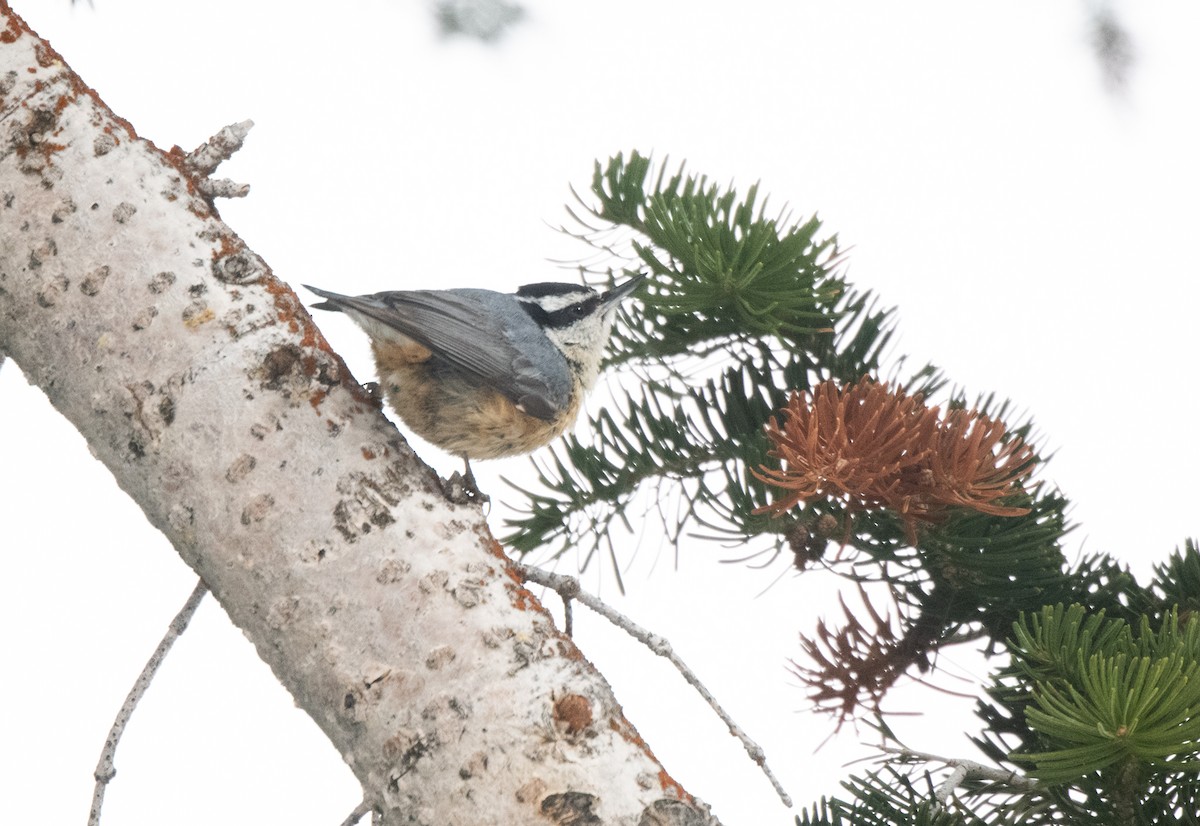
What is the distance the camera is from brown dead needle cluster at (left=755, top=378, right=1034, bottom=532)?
1133 mm

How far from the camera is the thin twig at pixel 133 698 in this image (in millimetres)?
1224

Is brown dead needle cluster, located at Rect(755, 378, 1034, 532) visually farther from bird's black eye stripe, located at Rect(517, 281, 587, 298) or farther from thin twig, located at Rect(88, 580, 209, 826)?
bird's black eye stripe, located at Rect(517, 281, 587, 298)

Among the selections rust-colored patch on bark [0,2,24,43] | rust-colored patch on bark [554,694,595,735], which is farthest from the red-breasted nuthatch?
rust-colored patch on bark [554,694,595,735]

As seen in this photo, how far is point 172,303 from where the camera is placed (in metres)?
1.31

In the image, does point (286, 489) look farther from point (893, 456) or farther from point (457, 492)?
point (893, 456)

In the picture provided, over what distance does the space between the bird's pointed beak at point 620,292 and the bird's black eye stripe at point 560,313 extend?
9.6 inches

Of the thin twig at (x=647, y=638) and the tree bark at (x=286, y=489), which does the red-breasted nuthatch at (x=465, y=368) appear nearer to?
the tree bark at (x=286, y=489)

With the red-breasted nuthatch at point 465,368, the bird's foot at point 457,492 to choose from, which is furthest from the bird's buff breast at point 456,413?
the bird's foot at point 457,492

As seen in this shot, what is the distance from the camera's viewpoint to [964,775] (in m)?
1.10

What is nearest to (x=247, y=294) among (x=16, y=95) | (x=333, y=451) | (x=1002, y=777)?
(x=333, y=451)

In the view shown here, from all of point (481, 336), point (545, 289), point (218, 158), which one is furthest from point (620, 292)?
point (218, 158)

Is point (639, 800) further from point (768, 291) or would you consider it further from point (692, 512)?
point (768, 291)

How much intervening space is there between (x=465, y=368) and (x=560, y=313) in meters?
0.39

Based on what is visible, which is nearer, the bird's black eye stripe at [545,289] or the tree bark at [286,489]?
the tree bark at [286,489]
